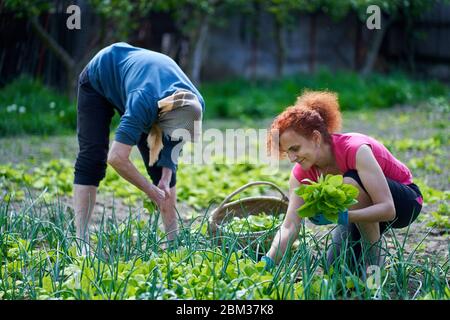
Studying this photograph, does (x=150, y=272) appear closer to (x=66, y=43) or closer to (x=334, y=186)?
(x=334, y=186)

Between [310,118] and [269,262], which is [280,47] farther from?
[269,262]

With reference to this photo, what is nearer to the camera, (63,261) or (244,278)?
(244,278)

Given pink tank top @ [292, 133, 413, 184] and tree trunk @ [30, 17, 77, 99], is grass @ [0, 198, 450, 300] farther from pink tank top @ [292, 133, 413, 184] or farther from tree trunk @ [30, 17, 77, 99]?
tree trunk @ [30, 17, 77, 99]

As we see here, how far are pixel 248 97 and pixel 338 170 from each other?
7.55m

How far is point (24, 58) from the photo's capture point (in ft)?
30.6

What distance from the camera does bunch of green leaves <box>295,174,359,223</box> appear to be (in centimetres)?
294

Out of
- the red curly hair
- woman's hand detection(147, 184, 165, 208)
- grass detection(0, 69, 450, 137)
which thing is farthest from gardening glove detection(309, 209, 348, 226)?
grass detection(0, 69, 450, 137)

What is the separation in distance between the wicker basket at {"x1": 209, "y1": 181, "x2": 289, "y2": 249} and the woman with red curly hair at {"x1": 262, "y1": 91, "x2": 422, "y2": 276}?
0.32 meters

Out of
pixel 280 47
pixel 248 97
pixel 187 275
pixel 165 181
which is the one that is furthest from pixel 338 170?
pixel 280 47

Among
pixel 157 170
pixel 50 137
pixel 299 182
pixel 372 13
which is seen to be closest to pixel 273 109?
pixel 372 13

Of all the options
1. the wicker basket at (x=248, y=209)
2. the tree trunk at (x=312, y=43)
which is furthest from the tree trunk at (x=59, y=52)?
the wicker basket at (x=248, y=209)

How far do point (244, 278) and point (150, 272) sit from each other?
40 cm
